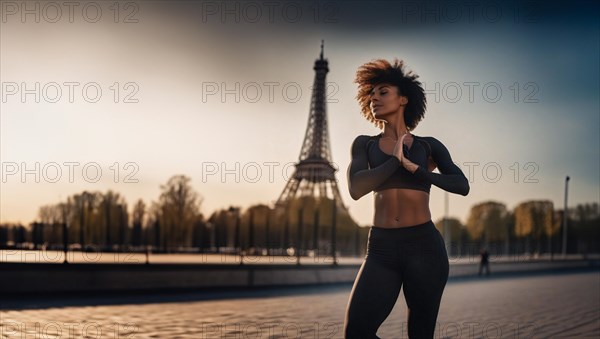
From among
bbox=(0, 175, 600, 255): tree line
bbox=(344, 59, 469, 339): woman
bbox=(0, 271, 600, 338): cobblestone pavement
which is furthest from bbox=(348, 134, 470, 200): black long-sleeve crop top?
bbox=(0, 175, 600, 255): tree line

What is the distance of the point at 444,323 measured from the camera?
34.9 ft

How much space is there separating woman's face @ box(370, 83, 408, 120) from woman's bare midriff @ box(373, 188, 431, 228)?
500 mm

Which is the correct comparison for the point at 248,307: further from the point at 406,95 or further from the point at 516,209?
the point at 516,209

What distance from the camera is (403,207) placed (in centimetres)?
359

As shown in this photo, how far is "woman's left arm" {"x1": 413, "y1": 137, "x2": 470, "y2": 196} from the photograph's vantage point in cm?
352

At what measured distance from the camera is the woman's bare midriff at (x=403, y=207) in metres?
3.59

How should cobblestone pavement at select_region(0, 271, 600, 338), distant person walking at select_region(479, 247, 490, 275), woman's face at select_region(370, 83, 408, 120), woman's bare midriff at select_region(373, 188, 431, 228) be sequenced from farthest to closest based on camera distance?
1. distant person walking at select_region(479, 247, 490, 275)
2. cobblestone pavement at select_region(0, 271, 600, 338)
3. woman's face at select_region(370, 83, 408, 120)
4. woman's bare midriff at select_region(373, 188, 431, 228)

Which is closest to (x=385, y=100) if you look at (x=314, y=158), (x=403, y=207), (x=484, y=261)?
(x=403, y=207)

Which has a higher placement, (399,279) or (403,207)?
(403,207)

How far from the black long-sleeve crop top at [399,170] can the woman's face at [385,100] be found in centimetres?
15

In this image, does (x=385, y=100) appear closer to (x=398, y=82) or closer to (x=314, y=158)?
(x=398, y=82)

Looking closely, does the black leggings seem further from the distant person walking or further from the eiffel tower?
the eiffel tower

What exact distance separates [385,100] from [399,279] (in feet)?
3.29

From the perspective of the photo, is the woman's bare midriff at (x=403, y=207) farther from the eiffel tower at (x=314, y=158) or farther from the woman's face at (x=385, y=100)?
the eiffel tower at (x=314, y=158)
